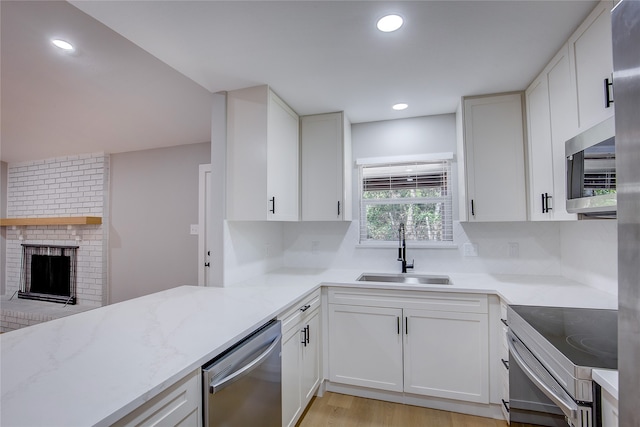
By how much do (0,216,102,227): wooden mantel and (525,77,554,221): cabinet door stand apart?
5.20 meters

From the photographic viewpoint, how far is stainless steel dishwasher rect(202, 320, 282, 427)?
3.53 feet

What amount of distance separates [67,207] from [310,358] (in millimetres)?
4654

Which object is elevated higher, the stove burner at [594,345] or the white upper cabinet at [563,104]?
the white upper cabinet at [563,104]

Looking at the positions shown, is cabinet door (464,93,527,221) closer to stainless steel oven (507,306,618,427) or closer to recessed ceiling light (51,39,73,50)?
stainless steel oven (507,306,618,427)

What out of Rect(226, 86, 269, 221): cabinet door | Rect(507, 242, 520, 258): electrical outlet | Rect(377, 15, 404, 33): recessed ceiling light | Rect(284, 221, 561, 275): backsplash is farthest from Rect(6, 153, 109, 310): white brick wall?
Rect(507, 242, 520, 258): electrical outlet

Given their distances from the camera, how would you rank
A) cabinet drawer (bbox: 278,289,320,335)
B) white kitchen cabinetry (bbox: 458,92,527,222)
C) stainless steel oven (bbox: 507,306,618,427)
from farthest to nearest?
white kitchen cabinetry (bbox: 458,92,527,222) < cabinet drawer (bbox: 278,289,320,335) < stainless steel oven (bbox: 507,306,618,427)

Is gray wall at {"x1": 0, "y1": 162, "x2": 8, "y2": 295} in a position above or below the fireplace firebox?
above

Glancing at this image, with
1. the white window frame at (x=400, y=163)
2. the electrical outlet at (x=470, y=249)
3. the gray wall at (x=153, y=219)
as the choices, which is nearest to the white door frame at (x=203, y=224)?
the gray wall at (x=153, y=219)

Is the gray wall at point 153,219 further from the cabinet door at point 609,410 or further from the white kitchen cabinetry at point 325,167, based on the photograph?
the cabinet door at point 609,410

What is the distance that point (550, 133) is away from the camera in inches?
71.8

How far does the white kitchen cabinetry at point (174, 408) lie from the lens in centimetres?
81

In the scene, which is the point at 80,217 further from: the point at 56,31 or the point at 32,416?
the point at 32,416

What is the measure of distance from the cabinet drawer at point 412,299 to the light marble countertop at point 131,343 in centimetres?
6

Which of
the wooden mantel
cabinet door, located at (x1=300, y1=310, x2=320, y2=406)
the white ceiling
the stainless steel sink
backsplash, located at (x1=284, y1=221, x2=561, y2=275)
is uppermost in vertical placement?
the white ceiling
